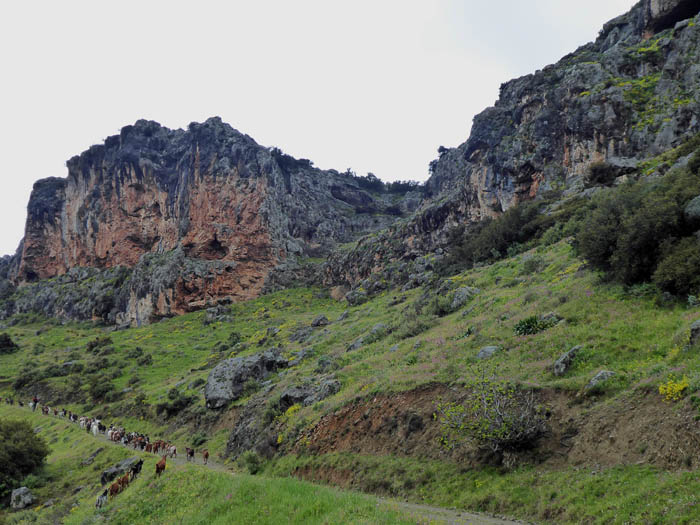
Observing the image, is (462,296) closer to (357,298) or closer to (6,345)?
(357,298)

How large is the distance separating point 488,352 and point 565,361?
395cm

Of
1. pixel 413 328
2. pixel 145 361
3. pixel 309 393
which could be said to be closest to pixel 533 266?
pixel 413 328

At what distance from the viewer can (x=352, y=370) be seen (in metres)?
23.0

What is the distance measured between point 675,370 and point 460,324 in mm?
13636

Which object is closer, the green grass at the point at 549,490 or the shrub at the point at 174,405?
the green grass at the point at 549,490

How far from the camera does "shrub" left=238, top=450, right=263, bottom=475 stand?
1900 centimetres

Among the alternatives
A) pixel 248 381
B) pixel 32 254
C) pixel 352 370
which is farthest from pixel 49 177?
pixel 352 370

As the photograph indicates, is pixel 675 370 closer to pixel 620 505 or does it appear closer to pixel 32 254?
pixel 620 505

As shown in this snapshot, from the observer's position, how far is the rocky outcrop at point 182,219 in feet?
282

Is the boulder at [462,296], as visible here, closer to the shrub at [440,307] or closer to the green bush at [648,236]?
the shrub at [440,307]

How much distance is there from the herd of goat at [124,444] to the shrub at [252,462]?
3.78m

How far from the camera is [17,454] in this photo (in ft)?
84.8

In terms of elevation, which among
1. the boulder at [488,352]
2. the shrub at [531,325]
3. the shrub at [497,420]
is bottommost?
the shrub at [497,420]

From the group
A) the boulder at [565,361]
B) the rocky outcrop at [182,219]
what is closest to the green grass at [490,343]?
the boulder at [565,361]
